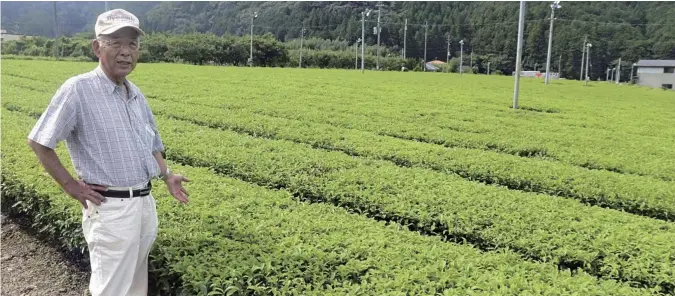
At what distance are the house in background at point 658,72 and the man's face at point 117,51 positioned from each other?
74.1m

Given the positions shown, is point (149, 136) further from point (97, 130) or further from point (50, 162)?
point (50, 162)

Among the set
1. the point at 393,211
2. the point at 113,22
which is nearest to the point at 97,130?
the point at 113,22

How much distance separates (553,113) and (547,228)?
13.1 meters

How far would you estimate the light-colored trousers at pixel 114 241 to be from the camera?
313cm

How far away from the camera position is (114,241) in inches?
123

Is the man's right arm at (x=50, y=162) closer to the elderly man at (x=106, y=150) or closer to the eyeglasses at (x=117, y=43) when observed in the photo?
the elderly man at (x=106, y=150)

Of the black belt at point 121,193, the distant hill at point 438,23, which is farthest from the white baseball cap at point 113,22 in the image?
the distant hill at point 438,23

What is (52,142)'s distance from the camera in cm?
294

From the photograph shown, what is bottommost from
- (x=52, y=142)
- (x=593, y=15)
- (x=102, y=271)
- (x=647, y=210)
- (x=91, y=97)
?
(x=647, y=210)

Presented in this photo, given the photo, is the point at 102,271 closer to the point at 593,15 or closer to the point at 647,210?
the point at 647,210

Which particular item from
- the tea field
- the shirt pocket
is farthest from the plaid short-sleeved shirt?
the tea field

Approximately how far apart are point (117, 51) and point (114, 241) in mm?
1111

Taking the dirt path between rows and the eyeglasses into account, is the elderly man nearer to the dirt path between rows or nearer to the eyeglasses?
the eyeglasses

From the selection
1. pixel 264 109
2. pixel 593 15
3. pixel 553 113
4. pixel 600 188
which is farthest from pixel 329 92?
pixel 593 15
